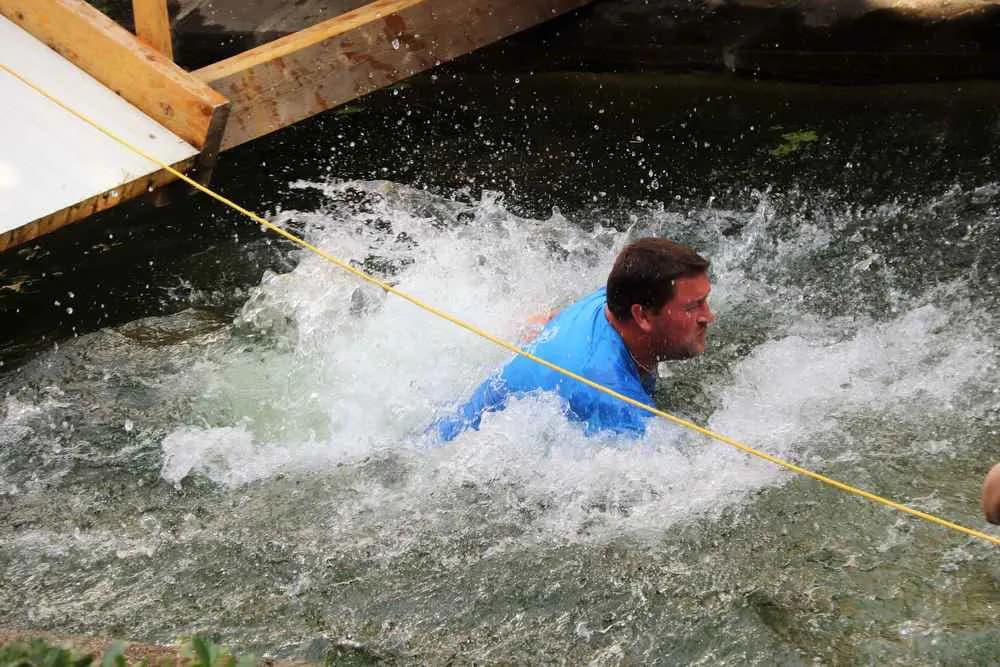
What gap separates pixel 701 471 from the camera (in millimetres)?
4551

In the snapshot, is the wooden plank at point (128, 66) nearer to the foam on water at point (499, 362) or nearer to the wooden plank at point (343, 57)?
the wooden plank at point (343, 57)

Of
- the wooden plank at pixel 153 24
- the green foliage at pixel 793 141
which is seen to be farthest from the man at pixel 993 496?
the green foliage at pixel 793 141

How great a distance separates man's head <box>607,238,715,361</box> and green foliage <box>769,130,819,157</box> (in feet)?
9.91

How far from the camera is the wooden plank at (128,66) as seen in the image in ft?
18.2

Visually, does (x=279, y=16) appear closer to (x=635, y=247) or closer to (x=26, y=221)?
(x=26, y=221)

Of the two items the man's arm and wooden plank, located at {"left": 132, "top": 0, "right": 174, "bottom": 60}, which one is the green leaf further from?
wooden plank, located at {"left": 132, "top": 0, "right": 174, "bottom": 60}

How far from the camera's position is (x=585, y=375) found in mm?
4184

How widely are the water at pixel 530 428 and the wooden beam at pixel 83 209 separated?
29.3 inches

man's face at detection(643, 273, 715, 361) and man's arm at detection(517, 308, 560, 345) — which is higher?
man's arm at detection(517, 308, 560, 345)

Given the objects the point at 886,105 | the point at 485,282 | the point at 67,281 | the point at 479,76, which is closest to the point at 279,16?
the point at 479,76

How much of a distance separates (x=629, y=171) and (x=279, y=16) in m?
3.11

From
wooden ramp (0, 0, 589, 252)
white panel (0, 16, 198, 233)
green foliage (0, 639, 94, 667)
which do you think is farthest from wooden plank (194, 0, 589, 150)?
green foliage (0, 639, 94, 667)

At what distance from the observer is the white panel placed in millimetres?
5242

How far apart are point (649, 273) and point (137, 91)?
2871 mm
